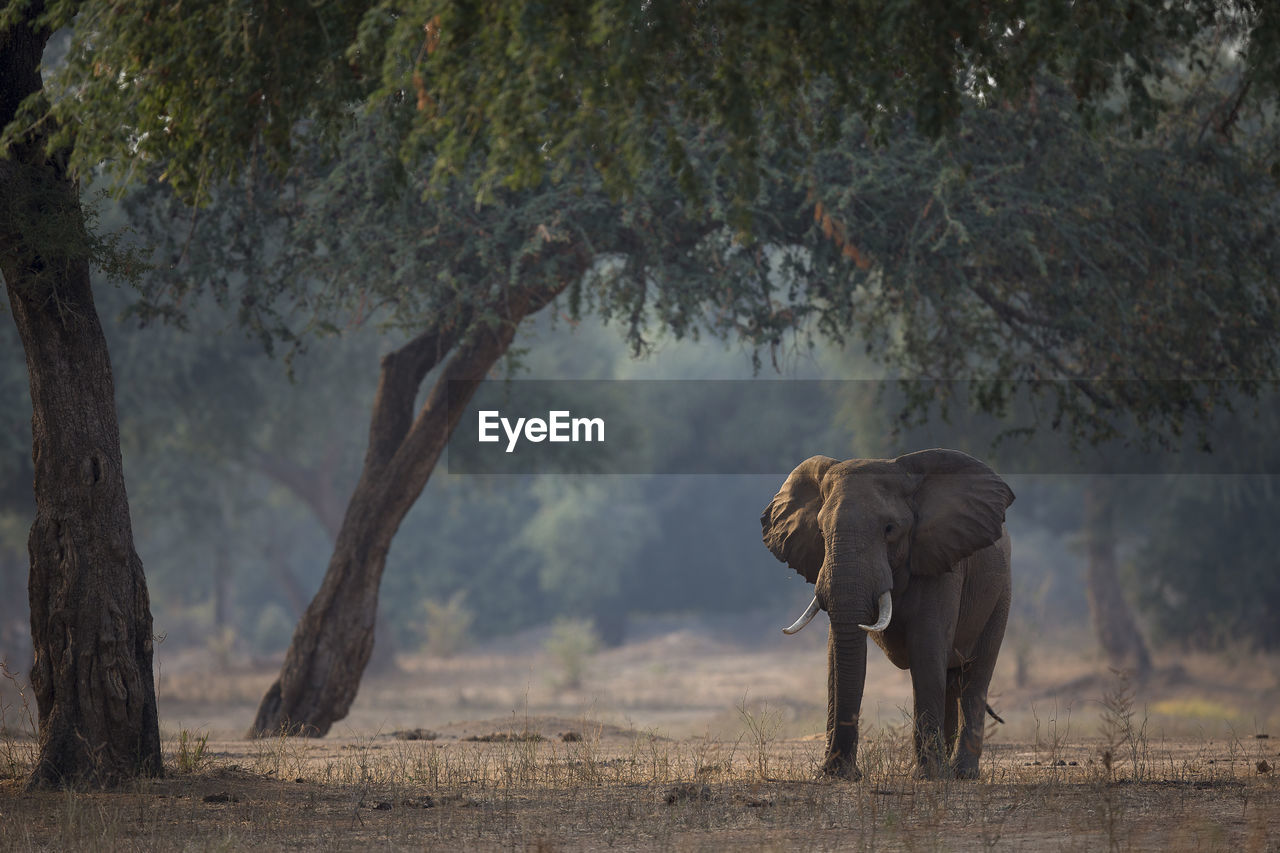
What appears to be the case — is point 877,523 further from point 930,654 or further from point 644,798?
point 644,798

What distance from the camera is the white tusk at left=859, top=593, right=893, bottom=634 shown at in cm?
945

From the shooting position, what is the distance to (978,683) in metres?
11.0

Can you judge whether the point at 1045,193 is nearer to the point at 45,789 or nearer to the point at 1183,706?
the point at 45,789

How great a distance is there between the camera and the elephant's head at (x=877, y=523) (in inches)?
374

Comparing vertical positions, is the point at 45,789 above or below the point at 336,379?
below

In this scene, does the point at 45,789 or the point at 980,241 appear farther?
the point at 980,241

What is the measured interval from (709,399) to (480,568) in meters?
16.2

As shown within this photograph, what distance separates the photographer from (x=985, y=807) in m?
8.20

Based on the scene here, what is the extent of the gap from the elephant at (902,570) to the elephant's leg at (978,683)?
0.06 feet

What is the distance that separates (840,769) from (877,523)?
1.74 metres

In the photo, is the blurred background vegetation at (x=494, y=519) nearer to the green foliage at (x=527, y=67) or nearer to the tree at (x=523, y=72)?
the tree at (x=523, y=72)

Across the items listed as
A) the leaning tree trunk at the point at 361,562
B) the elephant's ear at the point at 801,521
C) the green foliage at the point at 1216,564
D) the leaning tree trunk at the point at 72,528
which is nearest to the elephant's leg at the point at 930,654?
the elephant's ear at the point at 801,521

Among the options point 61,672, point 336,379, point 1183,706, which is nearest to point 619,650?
point 336,379

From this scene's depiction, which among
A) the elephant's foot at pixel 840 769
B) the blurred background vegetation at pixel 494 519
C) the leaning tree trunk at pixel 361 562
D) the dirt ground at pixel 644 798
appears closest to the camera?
the dirt ground at pixel 644 798
